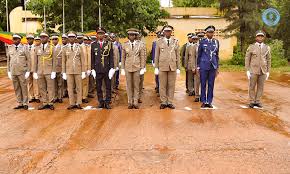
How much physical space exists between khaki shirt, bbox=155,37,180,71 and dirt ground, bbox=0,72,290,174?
3.32 feet

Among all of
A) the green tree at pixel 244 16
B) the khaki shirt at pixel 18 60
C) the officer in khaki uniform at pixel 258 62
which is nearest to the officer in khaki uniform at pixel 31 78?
the khaki shirt at pixel 18 60

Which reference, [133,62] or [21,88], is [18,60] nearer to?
[21,88]

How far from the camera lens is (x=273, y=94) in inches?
462

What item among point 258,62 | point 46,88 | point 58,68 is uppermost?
point 258,62

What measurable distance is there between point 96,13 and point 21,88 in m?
10.4

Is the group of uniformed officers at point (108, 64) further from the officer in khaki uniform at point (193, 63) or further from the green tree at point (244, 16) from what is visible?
the green tree at point (244, 16)

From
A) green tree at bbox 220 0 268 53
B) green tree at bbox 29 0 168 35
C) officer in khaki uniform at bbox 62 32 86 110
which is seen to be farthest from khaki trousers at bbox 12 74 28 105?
green tree at bbox 220 0 268 53

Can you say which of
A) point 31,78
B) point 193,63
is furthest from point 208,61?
point 31,78

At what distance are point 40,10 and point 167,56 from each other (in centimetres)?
1089

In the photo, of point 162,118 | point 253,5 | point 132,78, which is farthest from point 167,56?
point 253,5

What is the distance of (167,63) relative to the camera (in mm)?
9047

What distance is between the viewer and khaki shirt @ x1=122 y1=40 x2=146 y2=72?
920 centimetres

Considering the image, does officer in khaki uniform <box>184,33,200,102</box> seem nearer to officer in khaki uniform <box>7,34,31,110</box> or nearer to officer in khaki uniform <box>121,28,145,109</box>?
officer in khaki uniform <box>121,28,145,109</box>

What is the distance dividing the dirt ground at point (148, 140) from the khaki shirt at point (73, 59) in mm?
973
